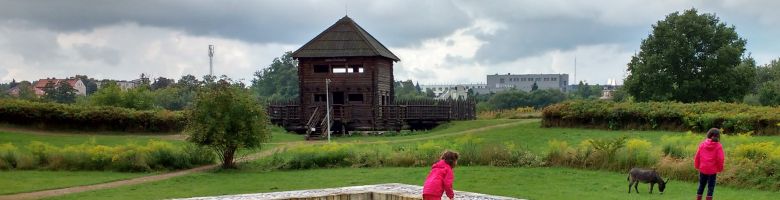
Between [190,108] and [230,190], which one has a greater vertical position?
[190,108]

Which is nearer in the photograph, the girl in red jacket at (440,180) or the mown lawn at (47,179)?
the girl in red jacket at (440,180)

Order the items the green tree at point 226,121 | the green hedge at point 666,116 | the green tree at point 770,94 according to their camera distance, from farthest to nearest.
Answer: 1. the green tree at point 770,94
2. the green hedge at point 666,116
3. the green tree at point 226,121

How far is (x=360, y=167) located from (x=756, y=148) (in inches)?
458

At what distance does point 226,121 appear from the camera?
2570 cm

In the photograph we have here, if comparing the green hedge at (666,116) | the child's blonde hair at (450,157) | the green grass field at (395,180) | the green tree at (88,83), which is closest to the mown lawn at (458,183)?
the green grass field at (395,180)

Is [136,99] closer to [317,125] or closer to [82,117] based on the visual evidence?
[317,125]

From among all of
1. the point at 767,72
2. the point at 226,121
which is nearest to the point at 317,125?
the point at 226,121

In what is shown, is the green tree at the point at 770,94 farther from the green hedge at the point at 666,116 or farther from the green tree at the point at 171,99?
the green tree at the point at 171,99

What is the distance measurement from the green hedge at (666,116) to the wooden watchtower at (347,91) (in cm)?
1170

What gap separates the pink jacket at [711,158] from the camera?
13.3m

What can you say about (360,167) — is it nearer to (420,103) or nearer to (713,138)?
(713,138)

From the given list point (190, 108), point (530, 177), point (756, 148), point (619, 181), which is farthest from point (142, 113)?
point (756, 148)

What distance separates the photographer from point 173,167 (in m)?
25.3

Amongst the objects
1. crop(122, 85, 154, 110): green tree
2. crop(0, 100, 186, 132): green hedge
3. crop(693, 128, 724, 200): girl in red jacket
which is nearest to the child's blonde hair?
crop(693, 128, 724, 200): girl in red jacket
